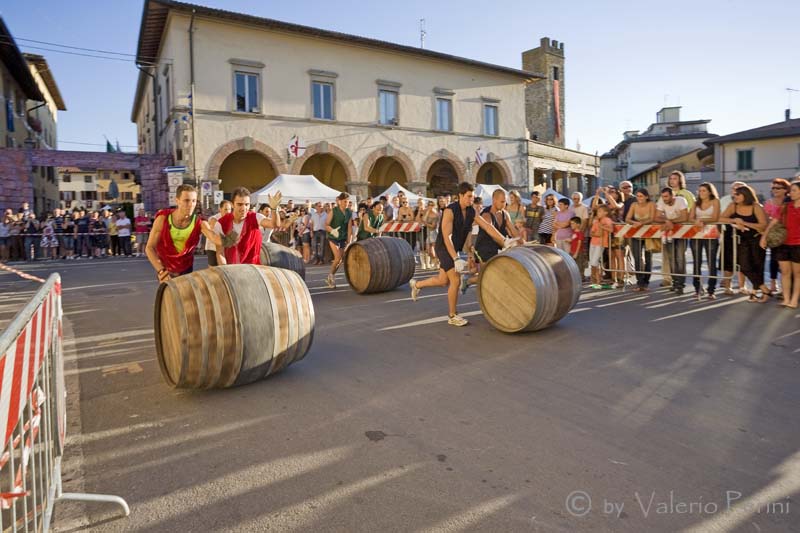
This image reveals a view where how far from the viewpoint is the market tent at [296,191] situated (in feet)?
69.8

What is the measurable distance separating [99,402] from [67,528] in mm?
2077

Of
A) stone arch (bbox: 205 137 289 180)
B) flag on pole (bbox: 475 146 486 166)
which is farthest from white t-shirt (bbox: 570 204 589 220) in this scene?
flag on pole (bbox: 475 146 486 166)

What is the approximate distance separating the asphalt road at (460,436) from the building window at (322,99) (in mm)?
22282

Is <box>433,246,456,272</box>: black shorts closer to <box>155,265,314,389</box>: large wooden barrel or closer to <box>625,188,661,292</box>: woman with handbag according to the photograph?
<box>155,265,314,389</box>: large wooden barrel

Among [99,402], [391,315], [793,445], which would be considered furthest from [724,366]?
[99,402]

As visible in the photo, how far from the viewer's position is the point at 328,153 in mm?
27734

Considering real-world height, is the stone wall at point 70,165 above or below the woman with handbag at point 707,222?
above

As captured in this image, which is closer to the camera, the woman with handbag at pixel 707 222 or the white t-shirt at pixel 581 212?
the woman with handbag at pixel 707 222

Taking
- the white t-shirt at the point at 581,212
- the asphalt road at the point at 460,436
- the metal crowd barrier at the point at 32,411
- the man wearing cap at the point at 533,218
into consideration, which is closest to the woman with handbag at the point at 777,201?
the asphalt road at the point at 460,436

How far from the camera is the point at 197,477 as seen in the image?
11.0 ft

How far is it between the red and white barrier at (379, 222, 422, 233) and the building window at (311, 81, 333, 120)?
1327 cm

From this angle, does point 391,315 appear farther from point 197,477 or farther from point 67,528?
point 67,528

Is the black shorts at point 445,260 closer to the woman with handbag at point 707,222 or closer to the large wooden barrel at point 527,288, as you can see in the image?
the large wooden barrel at point 527,288

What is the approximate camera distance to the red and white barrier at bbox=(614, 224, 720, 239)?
925 cm
